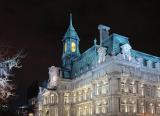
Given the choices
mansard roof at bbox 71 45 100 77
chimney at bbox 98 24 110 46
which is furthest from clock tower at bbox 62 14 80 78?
chimney at bbox 98 24 110 46

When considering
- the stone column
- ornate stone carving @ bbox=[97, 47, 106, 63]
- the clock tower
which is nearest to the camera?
the stone column

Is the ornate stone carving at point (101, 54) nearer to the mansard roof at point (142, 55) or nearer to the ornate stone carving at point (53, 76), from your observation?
the mansard roof at point (142, 55)

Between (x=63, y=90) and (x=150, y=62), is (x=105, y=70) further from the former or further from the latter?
(x=63, y=90)

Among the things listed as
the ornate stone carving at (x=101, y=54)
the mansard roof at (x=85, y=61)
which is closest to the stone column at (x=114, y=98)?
the ornate stone carving at (x=101, y=54)

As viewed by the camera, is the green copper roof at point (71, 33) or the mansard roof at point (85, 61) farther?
the green copper roof at point (71, 33)

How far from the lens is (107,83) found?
54344mm

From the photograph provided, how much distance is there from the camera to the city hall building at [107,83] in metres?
53.1

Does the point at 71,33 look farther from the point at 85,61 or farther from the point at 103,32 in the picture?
the point at 103,32

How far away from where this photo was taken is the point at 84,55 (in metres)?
67.7

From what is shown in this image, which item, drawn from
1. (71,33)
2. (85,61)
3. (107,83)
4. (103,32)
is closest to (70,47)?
(71,33)

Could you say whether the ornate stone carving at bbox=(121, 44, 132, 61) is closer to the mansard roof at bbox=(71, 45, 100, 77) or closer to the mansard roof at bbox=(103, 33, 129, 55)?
the mansard roof at bbox=(103, 33, 129, 55)

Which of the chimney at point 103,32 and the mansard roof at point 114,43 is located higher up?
the chimney at point 103,32

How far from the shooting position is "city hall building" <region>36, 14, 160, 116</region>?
53.1 meters

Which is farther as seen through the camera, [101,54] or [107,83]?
[101,54]
